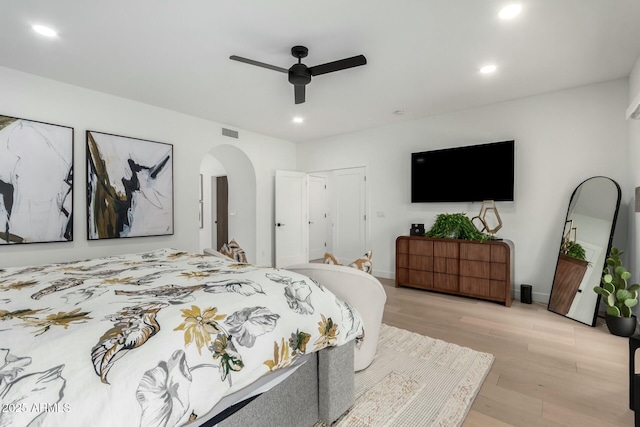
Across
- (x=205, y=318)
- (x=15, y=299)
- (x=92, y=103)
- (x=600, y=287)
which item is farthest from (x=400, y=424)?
(x=92, y=103)

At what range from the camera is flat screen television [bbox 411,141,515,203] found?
3.98 m

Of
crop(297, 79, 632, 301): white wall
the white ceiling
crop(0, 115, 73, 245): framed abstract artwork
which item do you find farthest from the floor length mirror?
crop(0, 115, 73, 245): framed abstract artwork

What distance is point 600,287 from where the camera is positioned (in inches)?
118

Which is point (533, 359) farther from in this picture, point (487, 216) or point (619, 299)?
point (487, 216)

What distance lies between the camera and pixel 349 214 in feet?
19.7

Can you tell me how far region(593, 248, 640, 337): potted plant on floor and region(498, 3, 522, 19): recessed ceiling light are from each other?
2485 mm

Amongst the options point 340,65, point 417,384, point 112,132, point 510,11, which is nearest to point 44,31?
point 112,132

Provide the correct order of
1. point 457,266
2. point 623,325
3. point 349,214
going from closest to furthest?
point 623,325 → point 457,266 → point 349,214

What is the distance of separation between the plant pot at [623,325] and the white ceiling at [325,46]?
2.50 m

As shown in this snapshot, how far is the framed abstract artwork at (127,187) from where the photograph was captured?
3551 mm

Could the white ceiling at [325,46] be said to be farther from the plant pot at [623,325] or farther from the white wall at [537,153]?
the plant pot at [623,325]

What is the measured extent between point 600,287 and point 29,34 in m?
5.73

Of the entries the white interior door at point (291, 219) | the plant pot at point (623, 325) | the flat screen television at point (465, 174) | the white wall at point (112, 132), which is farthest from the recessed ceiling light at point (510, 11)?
the white interior door at point (291, 219)

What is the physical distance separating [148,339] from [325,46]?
2.61 m
